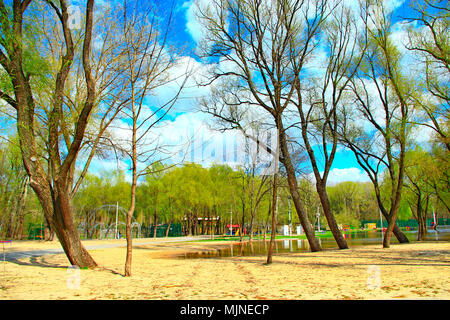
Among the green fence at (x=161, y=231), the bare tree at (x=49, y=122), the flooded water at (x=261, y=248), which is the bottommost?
the green fence at (x=161, y=231)

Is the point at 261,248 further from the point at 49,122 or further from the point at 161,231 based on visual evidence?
the point at 161,231

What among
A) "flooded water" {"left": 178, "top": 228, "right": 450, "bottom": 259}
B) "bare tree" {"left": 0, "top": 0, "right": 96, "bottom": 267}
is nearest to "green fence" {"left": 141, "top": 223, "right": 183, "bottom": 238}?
"flooded water" {"left": 178, "top": 228, "right": 450, "bottom": 259}

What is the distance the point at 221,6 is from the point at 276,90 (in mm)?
4682

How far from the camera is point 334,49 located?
16016 millimetres

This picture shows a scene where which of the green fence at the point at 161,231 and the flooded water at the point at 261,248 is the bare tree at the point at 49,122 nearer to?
the flooded water at the point at 261,248

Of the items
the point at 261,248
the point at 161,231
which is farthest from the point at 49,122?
the point at 161,231

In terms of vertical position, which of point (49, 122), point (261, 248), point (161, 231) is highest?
point (49, 122)

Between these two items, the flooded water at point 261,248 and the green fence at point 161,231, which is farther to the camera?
the green fence at point 161,231

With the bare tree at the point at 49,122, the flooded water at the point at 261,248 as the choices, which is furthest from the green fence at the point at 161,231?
the bare tree at the point at 49,122

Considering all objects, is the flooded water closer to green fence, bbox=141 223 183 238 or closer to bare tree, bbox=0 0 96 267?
bare tree, bbox=0 0 96 267

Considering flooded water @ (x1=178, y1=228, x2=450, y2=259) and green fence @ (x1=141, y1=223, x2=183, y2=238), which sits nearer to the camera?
flooded water @ (x1=178, y1=228, x2=450, y2=259)

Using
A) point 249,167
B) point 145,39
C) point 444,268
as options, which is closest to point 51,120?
point 145,39

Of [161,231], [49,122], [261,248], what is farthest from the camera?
[161,231]

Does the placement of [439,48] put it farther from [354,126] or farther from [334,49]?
[354,126]
